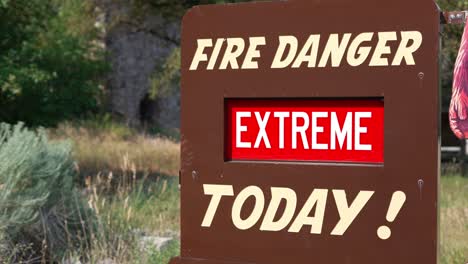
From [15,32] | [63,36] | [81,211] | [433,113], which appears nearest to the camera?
[433,113]

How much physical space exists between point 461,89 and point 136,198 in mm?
5686

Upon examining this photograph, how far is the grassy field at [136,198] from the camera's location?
6062 millimetres

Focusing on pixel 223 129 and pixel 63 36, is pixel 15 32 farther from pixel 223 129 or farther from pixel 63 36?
pixel 223 129

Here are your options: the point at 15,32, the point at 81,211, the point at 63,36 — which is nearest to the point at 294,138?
the point at 81,211

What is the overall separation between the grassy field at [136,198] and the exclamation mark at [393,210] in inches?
110

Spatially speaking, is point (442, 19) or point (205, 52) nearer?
point (442, 19)

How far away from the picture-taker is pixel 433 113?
257 centimetres

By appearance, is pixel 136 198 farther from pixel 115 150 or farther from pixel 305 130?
pixel 115 150

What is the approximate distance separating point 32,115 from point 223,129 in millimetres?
8408

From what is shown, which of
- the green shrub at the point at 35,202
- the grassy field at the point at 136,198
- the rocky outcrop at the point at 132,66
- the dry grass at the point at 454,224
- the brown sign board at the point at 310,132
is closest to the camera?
the brown sign board at the point at 310,132

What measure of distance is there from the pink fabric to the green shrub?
3676 millimetres

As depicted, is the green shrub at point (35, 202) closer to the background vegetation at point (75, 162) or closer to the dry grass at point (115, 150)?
the background vegetation at point (75, 162)

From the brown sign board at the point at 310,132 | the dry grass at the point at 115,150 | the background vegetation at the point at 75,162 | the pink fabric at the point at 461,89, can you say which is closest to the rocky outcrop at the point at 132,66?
the background vegetation at the point at 75,162

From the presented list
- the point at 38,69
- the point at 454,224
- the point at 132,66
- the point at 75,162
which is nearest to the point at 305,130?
the point at 75,162
